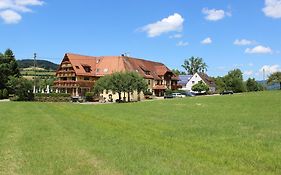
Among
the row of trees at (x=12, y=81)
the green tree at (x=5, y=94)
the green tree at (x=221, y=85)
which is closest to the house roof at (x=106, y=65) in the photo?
the row of trees at (x=12, y=81)

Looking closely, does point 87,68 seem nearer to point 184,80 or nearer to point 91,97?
point 91,97

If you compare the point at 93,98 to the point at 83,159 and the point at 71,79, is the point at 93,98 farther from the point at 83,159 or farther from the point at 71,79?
the point at 83,159

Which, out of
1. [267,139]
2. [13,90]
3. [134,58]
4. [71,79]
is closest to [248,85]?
[134,58]

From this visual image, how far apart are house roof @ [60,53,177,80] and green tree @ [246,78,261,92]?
1427 inches

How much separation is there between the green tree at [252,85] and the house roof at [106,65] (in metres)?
36.2

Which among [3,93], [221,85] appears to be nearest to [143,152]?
[3,93]

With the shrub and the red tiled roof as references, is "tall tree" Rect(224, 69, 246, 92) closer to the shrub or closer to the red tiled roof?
the red tiled roof

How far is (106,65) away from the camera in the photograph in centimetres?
11019

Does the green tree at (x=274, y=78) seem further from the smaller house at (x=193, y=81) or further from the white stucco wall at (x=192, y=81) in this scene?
the white stucco wall at (x=192, y=81)

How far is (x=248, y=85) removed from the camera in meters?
140

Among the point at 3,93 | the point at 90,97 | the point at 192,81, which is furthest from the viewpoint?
the point at 192,81

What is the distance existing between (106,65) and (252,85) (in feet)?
176

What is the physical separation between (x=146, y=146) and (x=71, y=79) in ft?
303

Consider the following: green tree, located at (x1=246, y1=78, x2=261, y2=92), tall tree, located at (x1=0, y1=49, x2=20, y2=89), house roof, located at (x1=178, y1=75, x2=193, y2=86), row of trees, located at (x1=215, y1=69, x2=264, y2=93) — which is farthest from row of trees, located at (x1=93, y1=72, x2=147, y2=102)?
house roof, located at (x1=178, y1=75, x2=193, y2=86)
